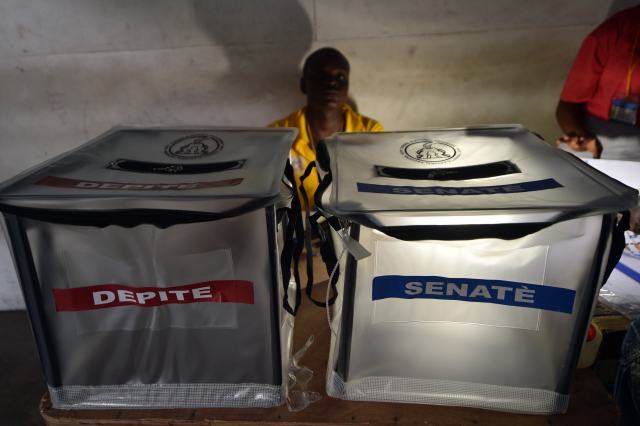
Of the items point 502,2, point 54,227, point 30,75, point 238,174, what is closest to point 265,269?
point 238,174

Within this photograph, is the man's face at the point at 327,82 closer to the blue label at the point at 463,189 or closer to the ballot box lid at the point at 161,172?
the ballot box lid at the point at 161,172

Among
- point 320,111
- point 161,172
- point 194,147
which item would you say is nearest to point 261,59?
point 320,111

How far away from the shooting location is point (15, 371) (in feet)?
6.39

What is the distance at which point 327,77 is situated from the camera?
A: 153cm

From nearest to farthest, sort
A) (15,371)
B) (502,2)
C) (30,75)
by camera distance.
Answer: (502,2), (30,75), (15,371)

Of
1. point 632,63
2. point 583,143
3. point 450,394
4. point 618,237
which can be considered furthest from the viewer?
point 583,143

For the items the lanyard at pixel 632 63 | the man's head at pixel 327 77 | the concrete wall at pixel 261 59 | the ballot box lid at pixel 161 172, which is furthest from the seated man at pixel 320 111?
the lanyard at pixel 632 63

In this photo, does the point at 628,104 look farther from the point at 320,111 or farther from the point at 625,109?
the point at 320,111

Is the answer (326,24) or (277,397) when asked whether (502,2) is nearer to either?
(326,24)

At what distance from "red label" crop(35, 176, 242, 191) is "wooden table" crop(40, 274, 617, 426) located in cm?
38

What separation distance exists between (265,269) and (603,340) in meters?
0.70

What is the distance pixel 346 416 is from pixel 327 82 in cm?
119

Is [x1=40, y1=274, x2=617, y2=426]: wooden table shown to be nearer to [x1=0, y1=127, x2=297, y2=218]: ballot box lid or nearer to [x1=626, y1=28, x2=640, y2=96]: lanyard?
[x1=0, y1=127, x2=297, y2=218]: ballot box lid

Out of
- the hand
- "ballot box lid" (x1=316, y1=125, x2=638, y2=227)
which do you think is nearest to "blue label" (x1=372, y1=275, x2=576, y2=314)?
"ballot box lid" (x1=316, y1=125, x2=638, y2=227)
